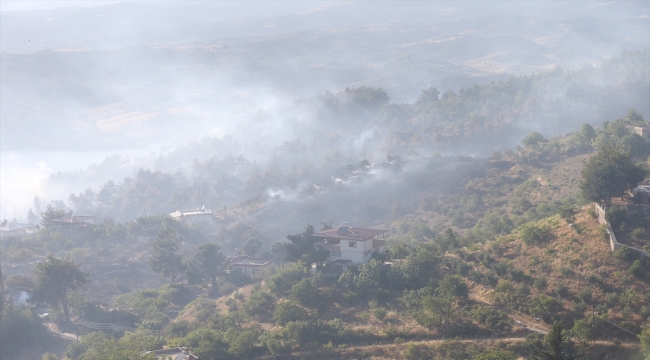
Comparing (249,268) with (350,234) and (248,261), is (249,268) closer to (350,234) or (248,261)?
(248,261)

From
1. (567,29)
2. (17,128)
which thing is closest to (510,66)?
(567,29)

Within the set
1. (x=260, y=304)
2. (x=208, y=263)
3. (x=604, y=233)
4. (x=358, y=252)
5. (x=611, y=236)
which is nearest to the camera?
(x=611, y=236)

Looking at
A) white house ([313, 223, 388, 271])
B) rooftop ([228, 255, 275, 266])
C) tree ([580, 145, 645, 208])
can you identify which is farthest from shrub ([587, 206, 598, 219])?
rooftop ([228, 255, 275, 266])

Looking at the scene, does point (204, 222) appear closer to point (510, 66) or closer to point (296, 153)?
point (296, 153)

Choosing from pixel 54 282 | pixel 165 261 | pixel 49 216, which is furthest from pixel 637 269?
pixel 49 216

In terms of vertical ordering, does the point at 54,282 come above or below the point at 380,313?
below
